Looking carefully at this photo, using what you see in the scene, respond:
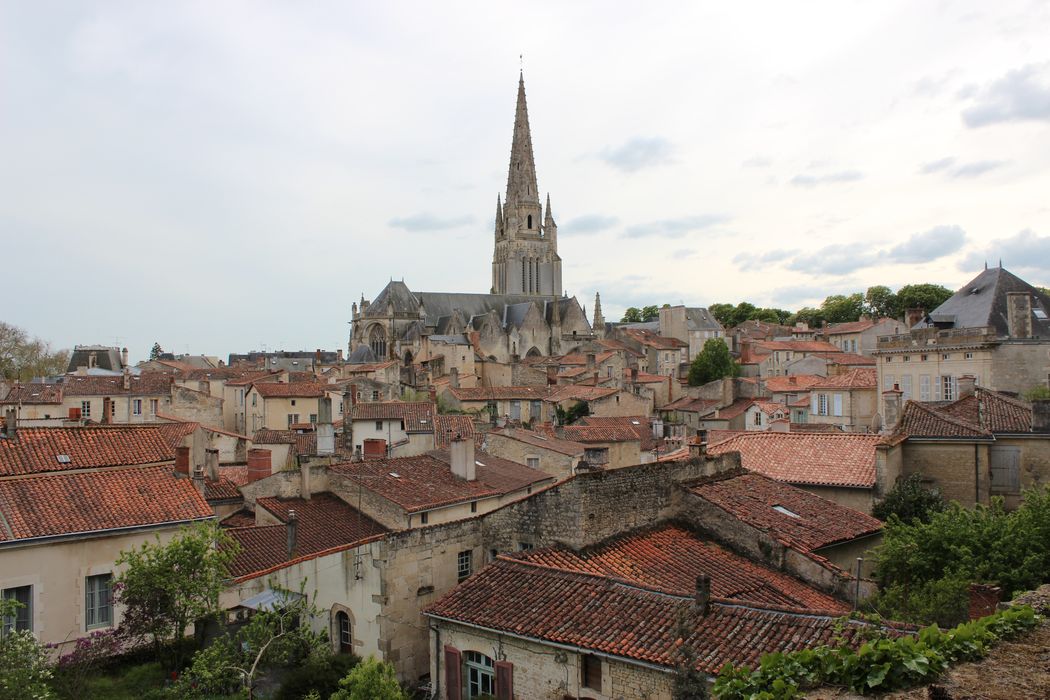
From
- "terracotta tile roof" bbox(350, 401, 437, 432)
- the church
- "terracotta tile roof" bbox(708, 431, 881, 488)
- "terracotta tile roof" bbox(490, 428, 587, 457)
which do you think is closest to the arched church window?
the church

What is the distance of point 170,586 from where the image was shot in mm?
13383

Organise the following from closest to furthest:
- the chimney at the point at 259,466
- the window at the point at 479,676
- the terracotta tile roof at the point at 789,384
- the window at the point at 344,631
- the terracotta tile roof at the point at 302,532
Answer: the window at the point at 479,676 → the window at the point at 344,631 → the terracotta tile roof at the point at 302,532 → the chimney at the point at 259,466 → the terracotta tile roof at the point at 789,384

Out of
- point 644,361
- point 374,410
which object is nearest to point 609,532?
point 374,410

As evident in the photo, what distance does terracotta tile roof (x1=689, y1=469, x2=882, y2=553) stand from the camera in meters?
16.8

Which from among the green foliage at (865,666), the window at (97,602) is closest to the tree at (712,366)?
the window at (97,602)

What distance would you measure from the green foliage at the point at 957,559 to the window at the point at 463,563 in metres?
8.06

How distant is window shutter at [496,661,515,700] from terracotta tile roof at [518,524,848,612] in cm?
216

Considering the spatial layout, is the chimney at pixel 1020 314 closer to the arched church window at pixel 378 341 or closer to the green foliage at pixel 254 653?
the green foliage at pixel 254 653

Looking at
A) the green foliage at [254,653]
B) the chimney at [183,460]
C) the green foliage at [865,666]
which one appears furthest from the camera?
the chimney at [183,460]

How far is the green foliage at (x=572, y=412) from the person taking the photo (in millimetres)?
53375

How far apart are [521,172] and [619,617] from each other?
102 meters

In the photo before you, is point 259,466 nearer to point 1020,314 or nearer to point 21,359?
point 1020,314

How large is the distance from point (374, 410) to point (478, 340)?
144 feet

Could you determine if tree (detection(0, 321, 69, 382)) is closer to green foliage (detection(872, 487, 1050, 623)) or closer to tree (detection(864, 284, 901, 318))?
green foliage (detection(872, 487, 1050, 623))
